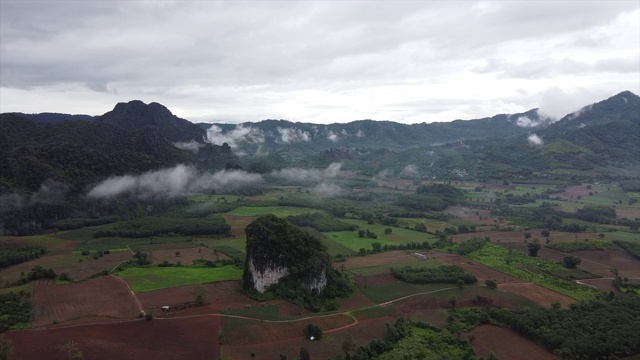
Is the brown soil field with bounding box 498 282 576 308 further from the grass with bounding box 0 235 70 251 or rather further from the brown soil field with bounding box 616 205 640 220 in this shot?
the grass with bounding box 0 235 70 251

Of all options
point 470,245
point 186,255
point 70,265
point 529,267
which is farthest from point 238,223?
point 529,267

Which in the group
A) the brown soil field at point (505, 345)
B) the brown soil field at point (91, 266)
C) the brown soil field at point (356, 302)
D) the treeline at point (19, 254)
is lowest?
the brown soil field at point (505, 345)

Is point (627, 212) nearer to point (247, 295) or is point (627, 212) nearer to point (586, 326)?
point (586, 326)

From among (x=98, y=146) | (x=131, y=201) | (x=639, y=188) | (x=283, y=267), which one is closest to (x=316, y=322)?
(x=283, y=267)

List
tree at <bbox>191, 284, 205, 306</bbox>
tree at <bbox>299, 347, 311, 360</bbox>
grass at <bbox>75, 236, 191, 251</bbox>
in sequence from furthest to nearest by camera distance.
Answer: grass at <bbox>75, 236, 191, 251</bbox>
tree at <bbox>191, 284, 205, 306</bbox>
tree at <bbox>299, 347, 311, 360</bbox>

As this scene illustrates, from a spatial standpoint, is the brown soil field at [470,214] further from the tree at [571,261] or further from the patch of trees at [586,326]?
the patch of trees at [586,326]

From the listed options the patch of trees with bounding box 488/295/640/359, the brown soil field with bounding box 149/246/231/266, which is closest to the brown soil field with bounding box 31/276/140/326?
the brown soil field with bounding box 149/246/231/266

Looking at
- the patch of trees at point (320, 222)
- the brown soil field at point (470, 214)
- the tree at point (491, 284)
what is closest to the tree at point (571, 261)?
the tree at point (491, 284)
